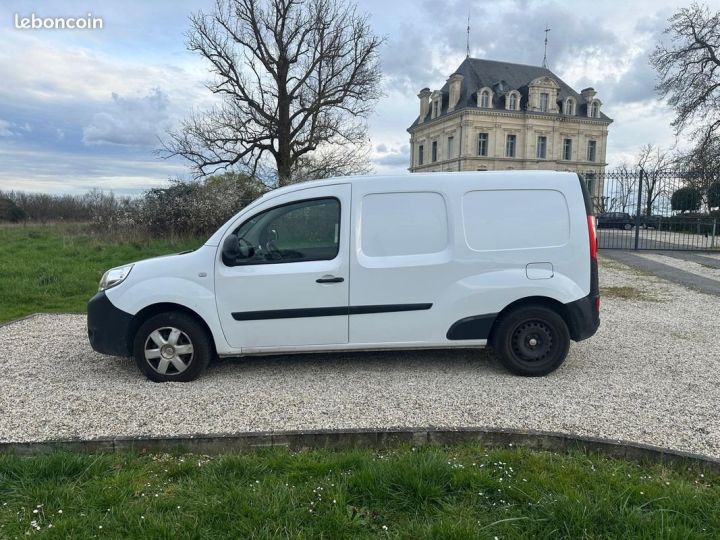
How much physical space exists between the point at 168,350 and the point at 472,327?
287 centimetres

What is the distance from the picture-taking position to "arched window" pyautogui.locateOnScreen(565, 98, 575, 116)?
56.0 m

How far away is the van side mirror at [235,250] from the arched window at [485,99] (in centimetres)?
5380

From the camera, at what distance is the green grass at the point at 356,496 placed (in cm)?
238

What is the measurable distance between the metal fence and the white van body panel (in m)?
12.5

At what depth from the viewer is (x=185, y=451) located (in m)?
3.25

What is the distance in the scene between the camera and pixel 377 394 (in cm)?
414

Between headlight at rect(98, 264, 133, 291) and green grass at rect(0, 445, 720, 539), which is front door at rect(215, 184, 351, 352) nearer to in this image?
headlight at rect(98, 264, 133, 291)

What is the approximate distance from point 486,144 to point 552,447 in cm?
5490

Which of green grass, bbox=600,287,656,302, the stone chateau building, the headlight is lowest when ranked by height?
green grass, bbox=600,287,656,302

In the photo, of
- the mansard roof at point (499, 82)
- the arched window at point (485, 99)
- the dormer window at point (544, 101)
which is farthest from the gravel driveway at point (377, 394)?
the dormer window at point (544, 101)

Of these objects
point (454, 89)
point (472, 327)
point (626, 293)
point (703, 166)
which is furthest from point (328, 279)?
point (454, 89)

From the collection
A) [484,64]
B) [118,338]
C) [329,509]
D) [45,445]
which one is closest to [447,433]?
[329,509]

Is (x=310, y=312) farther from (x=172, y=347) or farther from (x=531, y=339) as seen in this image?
(x=531, y=339)

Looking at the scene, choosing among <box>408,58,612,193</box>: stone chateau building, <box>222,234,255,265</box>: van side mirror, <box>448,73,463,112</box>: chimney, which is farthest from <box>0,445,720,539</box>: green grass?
<box>448,73,463,112</box>: chimney
